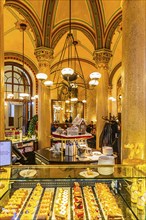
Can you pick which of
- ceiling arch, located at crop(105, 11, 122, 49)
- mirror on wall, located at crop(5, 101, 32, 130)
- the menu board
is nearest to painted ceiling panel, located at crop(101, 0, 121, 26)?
ceiling arch, located at crop(105, 11, 122, 49)

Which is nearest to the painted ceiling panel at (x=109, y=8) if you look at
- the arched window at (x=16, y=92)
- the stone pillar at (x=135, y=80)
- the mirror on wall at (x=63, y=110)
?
the stone pillar at (x=135, y=80)

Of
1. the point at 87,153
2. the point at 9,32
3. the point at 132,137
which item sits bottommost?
the point at 87,153

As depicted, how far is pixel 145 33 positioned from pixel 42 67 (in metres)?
6.54

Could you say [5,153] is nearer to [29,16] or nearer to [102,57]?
[102,57]

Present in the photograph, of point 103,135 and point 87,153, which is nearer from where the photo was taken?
point 87,153

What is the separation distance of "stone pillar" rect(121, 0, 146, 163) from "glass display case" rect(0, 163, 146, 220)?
0.30 meters

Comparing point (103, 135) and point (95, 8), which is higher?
point (95, 8)

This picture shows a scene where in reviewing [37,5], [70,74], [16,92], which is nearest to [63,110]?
[16,92]

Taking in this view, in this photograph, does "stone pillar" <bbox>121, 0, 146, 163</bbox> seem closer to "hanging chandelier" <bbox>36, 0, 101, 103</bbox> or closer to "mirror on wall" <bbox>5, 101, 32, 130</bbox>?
"hanging chandelier" <bbox>36, 0, 101, 103</bbox>

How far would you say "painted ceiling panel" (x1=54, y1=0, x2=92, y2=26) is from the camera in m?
7.95

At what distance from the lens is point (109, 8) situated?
7.64 m

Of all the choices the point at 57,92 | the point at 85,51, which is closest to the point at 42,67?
the point at 85,51

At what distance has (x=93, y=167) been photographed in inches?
88.9

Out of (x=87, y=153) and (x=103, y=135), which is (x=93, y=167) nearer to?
(x=87, y=153)
